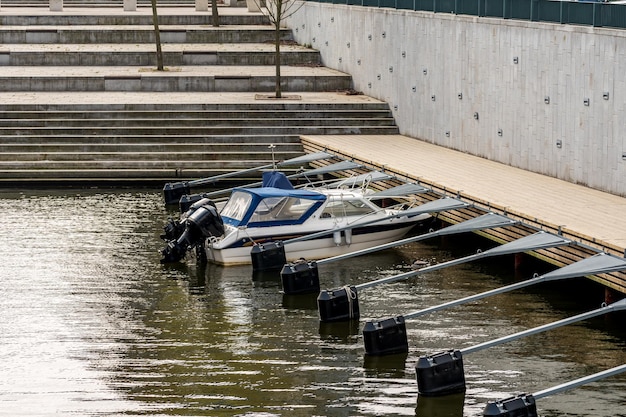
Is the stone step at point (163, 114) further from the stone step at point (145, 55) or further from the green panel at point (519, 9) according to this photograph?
the green panel at point (519, 9)

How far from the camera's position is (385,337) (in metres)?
22.2

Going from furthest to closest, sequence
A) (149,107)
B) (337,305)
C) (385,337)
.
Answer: (149,107), (337,305), (385,337)

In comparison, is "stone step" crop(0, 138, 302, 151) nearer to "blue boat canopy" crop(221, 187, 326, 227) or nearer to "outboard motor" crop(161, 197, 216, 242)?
"blue boat canopy" crop(221, 187, 326, 227)

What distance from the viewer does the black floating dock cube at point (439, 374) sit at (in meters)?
20.0

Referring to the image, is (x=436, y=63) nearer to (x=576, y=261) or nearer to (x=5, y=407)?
(x=576, y=261)

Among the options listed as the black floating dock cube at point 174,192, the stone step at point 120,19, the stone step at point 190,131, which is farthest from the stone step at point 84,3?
the black floating dock cube at point 174,192

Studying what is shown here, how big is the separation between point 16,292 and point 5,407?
7301 millimetres

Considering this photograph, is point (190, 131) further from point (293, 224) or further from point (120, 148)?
point (293, 224)

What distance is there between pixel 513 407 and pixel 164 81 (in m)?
32.4

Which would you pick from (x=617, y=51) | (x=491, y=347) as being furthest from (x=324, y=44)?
(x=491, y=347)

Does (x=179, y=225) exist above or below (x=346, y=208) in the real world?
below

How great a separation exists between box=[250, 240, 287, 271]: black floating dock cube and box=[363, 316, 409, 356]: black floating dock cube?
657 cm

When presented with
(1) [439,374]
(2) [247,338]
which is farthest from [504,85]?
(1) [439,374]

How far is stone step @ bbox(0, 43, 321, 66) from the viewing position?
172 ft
